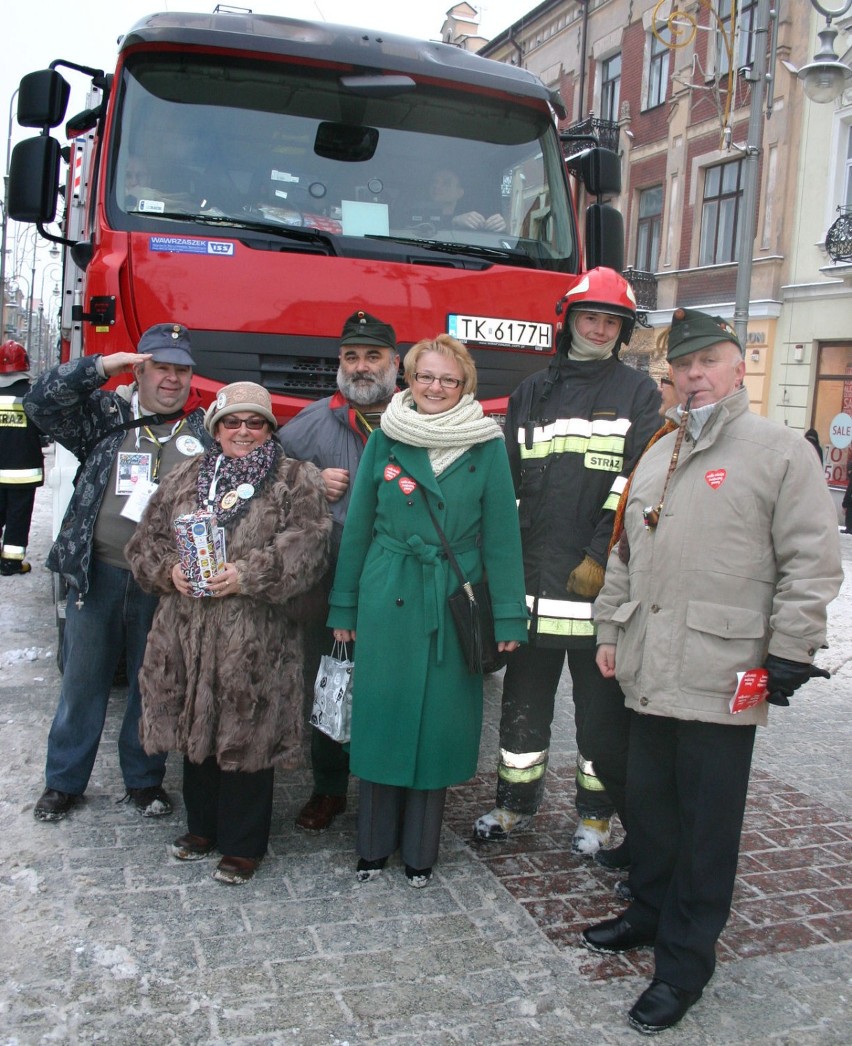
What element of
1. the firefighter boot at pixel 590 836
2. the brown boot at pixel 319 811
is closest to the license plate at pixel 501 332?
the brown boot at pixel 319 811

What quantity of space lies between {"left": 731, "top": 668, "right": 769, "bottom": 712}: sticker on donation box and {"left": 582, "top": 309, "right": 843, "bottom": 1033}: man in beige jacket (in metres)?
0.02

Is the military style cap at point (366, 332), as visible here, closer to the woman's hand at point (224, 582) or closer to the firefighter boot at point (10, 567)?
the woman's hand at point (224, 582)

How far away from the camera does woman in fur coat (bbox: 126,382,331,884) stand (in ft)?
11.8

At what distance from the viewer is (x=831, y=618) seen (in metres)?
8.88

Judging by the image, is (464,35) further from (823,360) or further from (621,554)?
(621,554)

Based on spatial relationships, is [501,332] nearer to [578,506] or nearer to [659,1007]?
[578,506]

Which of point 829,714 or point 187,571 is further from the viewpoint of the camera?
point 829,714

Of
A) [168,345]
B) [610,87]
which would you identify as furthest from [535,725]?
[610,87]

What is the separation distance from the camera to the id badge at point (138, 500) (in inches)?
157

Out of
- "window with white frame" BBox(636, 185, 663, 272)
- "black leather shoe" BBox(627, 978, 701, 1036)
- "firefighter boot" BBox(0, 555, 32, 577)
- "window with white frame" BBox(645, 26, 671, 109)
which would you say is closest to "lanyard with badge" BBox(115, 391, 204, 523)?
"black leather shoe" BBox(627, 978, 701, 1036)

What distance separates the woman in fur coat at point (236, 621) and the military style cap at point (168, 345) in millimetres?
399

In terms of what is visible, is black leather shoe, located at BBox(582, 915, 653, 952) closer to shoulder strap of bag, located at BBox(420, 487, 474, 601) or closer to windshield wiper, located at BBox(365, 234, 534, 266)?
shoulder strap of bag, located at BBox(420, 487, 474, 601)

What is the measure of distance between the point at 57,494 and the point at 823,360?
1767cm

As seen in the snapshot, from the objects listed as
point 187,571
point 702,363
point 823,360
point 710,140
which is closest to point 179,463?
point 187,571
